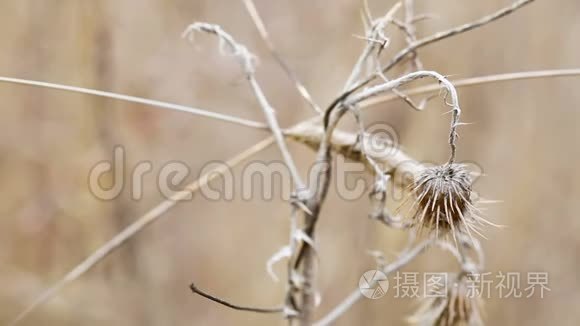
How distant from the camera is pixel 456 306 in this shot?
0.46 m

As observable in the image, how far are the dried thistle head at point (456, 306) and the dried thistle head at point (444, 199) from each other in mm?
133

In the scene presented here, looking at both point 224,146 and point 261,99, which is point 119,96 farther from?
point 224,146

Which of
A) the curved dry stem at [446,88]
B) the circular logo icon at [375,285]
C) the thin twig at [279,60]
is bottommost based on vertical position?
the circular logo icon at [375,285]

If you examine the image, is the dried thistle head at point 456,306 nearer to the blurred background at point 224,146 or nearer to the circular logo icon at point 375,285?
the circular logo icon at point 375,285

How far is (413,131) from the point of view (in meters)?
0.81

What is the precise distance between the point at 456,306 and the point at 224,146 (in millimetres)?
407

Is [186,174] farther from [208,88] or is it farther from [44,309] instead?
[44,309]

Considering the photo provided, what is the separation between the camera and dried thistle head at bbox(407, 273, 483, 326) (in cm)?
Answer: 45

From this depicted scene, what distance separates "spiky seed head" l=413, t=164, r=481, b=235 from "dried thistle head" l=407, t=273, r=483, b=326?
133 mm

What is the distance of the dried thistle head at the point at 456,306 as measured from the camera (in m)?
0.45

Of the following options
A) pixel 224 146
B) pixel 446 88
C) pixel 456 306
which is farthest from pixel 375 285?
pixel 224 146

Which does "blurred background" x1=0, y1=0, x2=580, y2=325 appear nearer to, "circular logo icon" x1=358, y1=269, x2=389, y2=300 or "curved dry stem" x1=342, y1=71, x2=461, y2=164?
"circular logo icon" x1=358, y1=269, x2=389, y2=300

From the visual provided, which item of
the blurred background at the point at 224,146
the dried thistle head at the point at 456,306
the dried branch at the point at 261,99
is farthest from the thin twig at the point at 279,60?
the blurred background at the point at 224,146

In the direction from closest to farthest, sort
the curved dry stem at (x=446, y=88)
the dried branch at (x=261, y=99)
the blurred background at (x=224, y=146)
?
the curved dry stem at (x=446, y=88)
the dried branch at (x=261, y=99)
the blurred background at (x=224, y=146)
